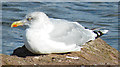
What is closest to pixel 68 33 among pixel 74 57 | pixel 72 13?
pixel 74 57

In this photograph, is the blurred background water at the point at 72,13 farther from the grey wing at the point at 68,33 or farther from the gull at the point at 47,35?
the gull at the point at 47,35

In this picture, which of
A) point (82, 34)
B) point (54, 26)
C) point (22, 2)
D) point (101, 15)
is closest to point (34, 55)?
point (54, 26)

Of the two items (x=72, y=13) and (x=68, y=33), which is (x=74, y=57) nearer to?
(x=68, y=33)

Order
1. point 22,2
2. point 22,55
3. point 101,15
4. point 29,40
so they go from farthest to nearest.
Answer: point 22,2
point 101,15
point 22,55
point 29,40

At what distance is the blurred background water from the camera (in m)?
8.88

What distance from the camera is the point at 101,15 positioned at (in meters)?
10.8

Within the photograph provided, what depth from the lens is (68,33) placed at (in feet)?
17.4

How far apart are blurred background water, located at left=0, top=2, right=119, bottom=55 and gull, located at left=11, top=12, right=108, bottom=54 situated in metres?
3.08

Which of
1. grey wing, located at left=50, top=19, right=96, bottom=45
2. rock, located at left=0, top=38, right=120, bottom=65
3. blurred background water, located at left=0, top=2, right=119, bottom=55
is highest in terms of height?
grey wing, located at left=50, top=19, right=96, bottom=45

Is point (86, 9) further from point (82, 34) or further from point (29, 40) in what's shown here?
point (29, 40)

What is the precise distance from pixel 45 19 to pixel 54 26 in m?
0.22

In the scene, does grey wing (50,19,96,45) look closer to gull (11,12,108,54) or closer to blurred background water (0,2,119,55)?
gull (11,12,108,54)

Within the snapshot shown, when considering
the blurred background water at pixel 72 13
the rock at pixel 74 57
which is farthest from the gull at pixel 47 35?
the blurred background water at pixel 72 13

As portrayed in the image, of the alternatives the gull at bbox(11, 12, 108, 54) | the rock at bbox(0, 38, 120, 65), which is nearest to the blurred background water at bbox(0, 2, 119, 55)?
the rock at bbox(0, 38, 120, 65)
